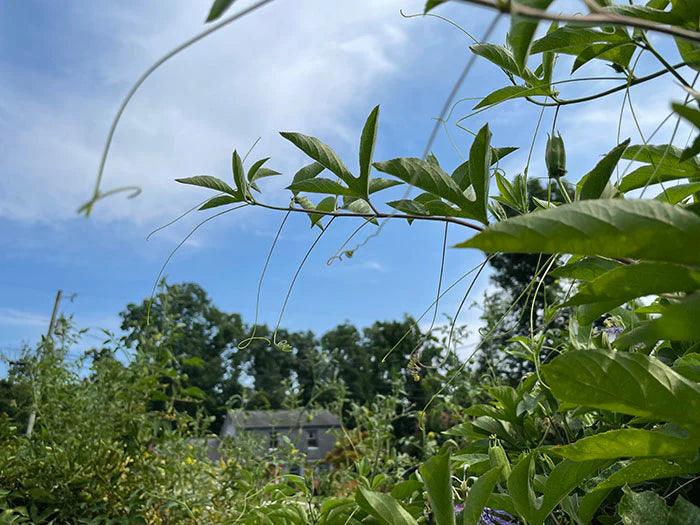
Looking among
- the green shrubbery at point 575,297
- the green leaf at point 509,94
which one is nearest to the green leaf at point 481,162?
the green shrubbery at point 575,297

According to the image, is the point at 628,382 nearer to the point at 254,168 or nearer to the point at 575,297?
the point at 575,297

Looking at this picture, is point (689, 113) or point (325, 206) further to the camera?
point (325, 206)

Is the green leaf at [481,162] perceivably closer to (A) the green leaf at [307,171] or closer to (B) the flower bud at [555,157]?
(B) the flower bud at [555,157]

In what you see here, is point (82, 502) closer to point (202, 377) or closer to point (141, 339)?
point (141, 339)

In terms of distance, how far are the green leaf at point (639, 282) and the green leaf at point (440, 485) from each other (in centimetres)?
29

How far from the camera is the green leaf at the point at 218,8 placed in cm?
26

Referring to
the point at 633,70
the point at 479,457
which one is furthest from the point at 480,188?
the point at 479,457

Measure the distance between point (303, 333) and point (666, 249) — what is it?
126 feet

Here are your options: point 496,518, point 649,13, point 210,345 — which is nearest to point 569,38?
point 649,13

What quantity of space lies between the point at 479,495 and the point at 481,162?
0.34m

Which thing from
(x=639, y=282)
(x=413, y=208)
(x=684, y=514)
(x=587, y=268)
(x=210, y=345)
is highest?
(x=210, y=345)

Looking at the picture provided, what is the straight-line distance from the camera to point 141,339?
2811mm

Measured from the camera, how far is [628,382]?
0.48 meters

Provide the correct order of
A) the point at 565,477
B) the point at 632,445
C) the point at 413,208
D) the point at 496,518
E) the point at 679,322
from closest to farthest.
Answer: the point at 679,322
the point at 632,445
the point at 565,477
the point at 413,208
the point at 496,518
